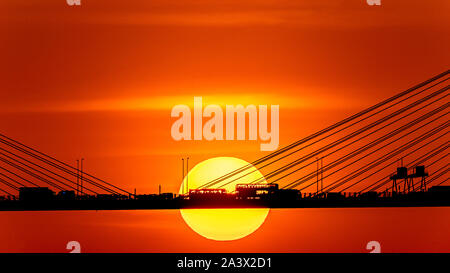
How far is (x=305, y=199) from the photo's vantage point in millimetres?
156750

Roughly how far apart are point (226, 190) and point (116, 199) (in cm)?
957
